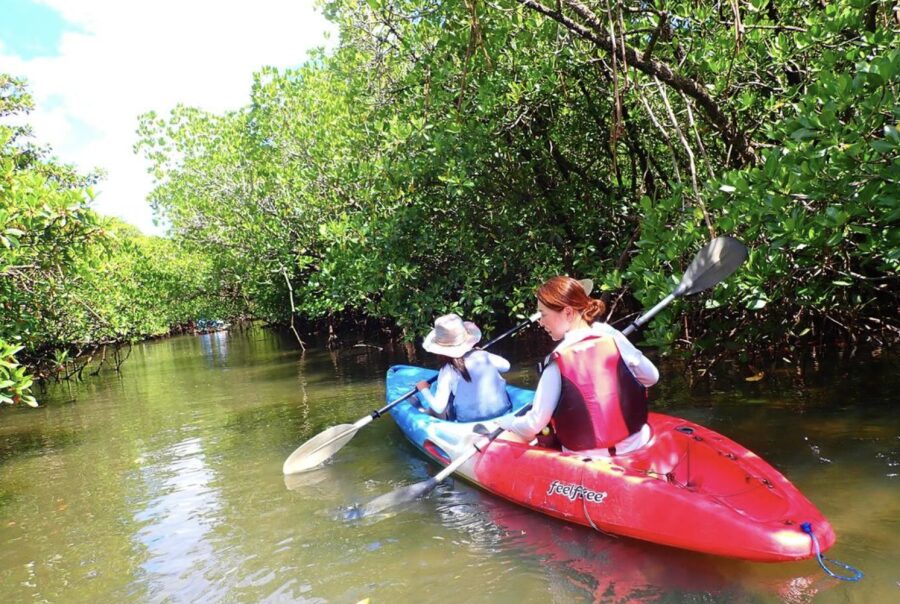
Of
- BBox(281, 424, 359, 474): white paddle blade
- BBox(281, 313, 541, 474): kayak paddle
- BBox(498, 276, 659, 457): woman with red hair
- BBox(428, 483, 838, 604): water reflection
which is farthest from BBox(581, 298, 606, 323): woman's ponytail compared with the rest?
BBox(281, 424, 359, 474): white paddle blade

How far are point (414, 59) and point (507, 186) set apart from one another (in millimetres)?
1954

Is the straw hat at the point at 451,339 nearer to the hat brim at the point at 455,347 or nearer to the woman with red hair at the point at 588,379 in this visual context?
the hat brim at the point at 455,347

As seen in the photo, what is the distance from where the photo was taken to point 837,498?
3398 mm

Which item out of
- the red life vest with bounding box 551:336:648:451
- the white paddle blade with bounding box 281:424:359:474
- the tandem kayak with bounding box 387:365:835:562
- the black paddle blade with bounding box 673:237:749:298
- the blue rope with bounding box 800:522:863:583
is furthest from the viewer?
the white paddle blade with bounding box 281:424:359:474

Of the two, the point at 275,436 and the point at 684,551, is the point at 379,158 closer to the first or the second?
Result: the point at 275,436

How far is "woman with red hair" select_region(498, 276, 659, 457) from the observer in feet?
10.5

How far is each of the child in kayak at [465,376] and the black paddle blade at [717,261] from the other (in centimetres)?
159

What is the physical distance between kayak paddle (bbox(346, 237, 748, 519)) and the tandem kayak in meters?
0.20

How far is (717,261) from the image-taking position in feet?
13.4

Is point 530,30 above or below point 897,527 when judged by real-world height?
above

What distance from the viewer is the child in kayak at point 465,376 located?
15.5 ft

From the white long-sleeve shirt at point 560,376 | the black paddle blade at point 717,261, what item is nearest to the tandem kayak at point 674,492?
the white long-sleeve shirt at point 560,376

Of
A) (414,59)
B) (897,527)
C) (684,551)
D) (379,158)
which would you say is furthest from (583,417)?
(414,59)

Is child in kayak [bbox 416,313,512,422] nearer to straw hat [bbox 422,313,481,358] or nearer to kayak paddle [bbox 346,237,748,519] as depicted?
straw hat [bbox 422,313,481,358]
